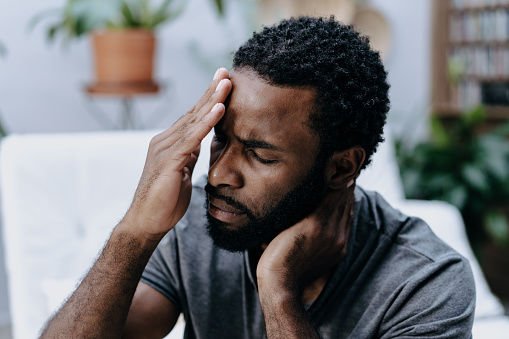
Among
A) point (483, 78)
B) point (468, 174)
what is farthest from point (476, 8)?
point (468, 174)

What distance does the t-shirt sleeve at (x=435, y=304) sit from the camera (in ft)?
3.27

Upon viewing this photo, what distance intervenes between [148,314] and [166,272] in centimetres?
10

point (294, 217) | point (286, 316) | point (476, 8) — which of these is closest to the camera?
point (286, 316)

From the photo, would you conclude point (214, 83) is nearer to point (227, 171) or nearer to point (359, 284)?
point (227, 171)

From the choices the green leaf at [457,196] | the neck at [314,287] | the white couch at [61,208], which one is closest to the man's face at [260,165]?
the neck at [314,287]

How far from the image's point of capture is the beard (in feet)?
3.46

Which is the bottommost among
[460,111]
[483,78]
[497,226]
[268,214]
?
[497,226]

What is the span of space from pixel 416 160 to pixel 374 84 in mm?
2280

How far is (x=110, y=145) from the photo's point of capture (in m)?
1.83

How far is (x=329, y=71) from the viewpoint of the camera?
102 cm

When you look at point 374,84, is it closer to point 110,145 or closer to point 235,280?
point 235,280

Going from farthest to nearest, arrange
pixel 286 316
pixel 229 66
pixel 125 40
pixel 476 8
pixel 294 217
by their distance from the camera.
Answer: pixel 476 8
pixel 229 66
pixel 125 40
pixel 294 217
pixel 286 316

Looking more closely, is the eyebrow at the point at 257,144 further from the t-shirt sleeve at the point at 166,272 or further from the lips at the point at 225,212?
the t-shirt sleeve at the point at 166,272

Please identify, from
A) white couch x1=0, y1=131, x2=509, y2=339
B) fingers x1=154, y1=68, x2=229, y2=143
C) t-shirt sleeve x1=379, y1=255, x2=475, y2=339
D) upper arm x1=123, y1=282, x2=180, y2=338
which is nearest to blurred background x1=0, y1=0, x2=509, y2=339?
white couch x1=0, y1=131, x2=509, y2=339
